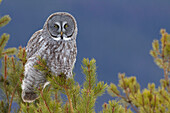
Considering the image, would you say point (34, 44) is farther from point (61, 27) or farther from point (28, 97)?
point (28, 97)

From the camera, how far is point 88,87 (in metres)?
1.60

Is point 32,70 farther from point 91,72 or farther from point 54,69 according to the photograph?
point 91,72

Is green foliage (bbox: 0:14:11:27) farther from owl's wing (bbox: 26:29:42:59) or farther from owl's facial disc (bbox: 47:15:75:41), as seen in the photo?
owl's facial disc (bbox: 47:15:75:41)

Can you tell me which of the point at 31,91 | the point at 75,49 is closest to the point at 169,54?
the point at 75,49

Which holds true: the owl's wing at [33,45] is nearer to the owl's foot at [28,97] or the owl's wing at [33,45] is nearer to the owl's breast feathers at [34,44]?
the owl's breast feathers at [34,44]

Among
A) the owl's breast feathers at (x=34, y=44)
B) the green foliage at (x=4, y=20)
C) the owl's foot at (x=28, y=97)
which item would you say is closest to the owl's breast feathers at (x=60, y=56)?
the owl's breast feathers at (x=34, y=44)

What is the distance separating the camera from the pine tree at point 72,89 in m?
1.57

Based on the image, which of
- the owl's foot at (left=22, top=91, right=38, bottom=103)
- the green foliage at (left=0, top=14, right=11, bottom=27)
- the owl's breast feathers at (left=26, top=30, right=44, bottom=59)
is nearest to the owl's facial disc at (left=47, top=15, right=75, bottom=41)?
the owl's breast feathers at (left=26, top=30, right=44, bottom=59)

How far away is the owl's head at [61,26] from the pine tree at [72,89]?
1.19 ft

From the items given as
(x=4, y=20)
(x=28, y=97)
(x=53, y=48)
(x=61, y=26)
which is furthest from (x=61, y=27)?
(x=4, y=20)

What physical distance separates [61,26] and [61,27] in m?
0.02

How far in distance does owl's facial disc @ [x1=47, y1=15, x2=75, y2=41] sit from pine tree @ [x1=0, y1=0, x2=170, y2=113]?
1.20ft

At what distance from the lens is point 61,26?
222 centimetres

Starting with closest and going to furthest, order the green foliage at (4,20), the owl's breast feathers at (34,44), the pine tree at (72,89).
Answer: the pine tree at (72,89) < the owl's breast feathers at (34,44) < the green foliage at (4,20)
